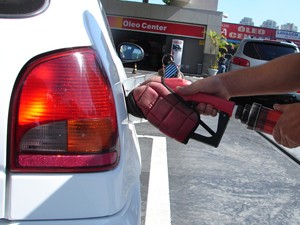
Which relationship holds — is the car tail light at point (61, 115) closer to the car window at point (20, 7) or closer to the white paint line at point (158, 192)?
the car window at point (20, 7)

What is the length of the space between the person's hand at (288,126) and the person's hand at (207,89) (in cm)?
26

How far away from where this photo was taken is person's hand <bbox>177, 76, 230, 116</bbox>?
1.75 meters

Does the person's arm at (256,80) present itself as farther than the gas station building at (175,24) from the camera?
No

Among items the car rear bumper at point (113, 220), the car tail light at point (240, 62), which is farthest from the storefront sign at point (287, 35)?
the car rear bumper at point (113, 220)

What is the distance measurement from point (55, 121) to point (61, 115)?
29 millimetres

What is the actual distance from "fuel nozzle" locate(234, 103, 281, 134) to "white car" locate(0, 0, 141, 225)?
0.60 m

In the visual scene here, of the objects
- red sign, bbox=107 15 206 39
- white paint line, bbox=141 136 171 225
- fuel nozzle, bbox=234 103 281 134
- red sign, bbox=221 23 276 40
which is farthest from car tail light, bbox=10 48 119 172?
red sign, bbox=221 23 276 40

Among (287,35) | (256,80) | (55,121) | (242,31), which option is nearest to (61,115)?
(55,121)

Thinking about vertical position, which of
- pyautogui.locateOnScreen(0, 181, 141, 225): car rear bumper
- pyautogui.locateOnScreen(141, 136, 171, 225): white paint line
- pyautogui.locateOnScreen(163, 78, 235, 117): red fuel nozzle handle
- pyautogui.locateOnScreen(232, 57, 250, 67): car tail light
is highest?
pyautogui.locateOnScreen(163, 78, 235, 117): red fuel nozzle handle

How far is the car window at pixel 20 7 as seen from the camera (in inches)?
53.6

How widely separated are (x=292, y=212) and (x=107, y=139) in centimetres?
297

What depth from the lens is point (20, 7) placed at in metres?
1.38

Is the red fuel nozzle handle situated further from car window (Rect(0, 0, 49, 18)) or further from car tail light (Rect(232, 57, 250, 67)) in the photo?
car tail light (Rect(232, 57, 250, 67))

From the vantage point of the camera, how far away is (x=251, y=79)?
1.96 m
